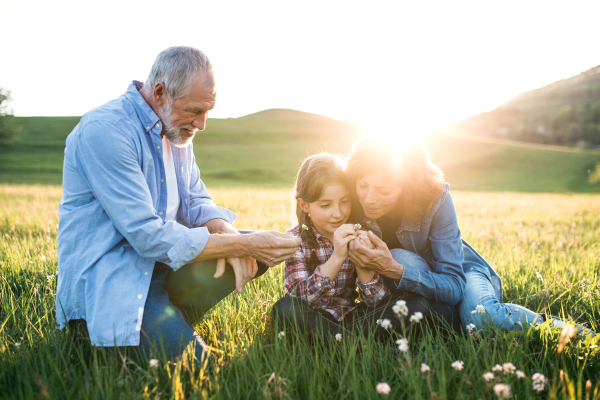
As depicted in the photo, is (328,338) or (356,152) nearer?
(328,338)

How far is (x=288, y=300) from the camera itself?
3.05m

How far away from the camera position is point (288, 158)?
6125cm

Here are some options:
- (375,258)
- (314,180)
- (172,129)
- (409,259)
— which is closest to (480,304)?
(409,259)

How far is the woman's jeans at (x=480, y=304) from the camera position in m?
3.07

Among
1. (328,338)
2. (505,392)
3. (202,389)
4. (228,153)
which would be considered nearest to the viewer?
(505,392)

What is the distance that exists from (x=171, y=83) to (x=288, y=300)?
6.52 ft

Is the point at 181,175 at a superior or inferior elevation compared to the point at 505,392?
superior

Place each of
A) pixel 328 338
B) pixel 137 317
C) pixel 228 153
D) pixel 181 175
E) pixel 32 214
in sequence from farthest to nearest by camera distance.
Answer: pixel 228 153 < pixel 32 214 < pixel 181 175 < pixel 328 338 < pixel 137 317

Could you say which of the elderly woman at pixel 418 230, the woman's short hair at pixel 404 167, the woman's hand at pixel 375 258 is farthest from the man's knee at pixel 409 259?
the woman's short hair at pixel 404 167

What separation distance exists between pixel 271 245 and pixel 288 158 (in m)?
58.7

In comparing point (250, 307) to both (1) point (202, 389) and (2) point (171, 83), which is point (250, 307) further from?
(2) point (171, 83)

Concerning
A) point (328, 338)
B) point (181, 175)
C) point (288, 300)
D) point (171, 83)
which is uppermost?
point (171, 83)

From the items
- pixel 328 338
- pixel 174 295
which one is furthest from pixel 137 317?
pixel 328 338

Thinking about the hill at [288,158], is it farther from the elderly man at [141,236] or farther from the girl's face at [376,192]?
the girl's face at [376,192]
